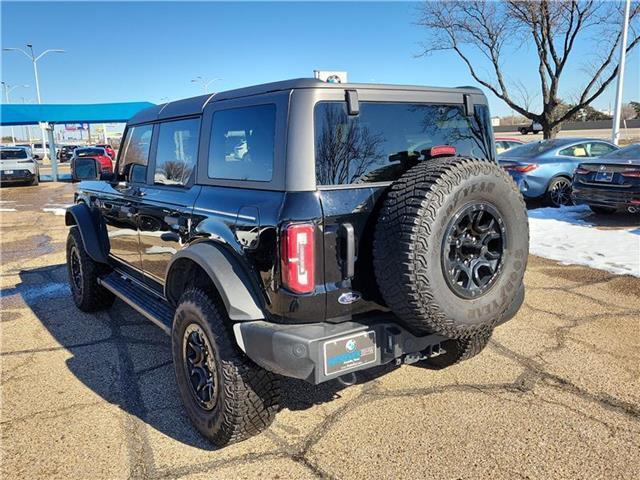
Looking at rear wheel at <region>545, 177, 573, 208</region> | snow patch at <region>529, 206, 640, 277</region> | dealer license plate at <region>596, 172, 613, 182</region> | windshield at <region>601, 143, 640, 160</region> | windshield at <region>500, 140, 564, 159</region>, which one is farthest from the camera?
windshield at <region>500, 140, 564, 159</region>

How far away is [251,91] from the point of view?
2771mm

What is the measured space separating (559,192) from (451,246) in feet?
28.6

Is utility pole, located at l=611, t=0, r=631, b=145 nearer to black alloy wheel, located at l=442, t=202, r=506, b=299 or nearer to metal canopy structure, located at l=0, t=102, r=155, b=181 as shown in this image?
black alloy wheel, located at l=442, t=202, r=506, b=299

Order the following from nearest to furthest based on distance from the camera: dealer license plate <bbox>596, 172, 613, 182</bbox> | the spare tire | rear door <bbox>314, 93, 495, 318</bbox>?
the spare tire → rear door <bbox>314, 93, 495, 318</bbox> → dealer license plate <bbox>596, 172, 613, 182</bbox>

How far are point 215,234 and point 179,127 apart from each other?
3.57 feet

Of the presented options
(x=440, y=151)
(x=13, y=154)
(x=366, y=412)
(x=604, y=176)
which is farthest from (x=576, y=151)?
(x=13, y=154)

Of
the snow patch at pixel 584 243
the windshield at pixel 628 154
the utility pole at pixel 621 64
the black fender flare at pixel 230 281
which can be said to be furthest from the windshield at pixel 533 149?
the black fender flare at pixel 230 281

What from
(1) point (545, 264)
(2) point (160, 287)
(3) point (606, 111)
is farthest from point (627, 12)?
(3) point (606, 111)

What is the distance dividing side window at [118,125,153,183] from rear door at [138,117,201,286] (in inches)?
6.8

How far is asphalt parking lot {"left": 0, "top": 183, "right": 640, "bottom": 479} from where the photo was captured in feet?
8.49

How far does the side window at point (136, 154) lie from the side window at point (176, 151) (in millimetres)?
254

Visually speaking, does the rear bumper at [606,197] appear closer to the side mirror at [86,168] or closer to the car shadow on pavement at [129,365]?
the car shadow on pavement at [129,365]

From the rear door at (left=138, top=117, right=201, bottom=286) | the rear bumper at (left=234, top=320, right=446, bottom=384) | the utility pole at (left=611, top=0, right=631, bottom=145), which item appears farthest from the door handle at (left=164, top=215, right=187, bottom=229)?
the utility pole at (left=611, top=0, right=631, bottom=145)

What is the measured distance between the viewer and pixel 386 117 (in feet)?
9.04
